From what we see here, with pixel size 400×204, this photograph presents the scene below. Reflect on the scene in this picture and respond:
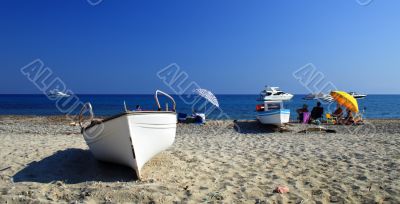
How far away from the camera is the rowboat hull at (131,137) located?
671cm

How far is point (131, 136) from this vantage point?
666 centimetres

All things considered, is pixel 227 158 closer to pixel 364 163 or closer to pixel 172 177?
pixel 172 177

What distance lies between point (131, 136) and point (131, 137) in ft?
0.06

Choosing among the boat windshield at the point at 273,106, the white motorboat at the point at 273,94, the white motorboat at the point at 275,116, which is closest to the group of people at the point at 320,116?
the boat windshield at the point at 273,106

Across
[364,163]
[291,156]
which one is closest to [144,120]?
[291,156]

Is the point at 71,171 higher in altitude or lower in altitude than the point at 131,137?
lower

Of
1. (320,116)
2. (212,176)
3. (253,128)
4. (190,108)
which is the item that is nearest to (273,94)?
(190,108)

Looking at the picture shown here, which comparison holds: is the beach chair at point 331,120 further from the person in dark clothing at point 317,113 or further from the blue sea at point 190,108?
the blue sea at point 190,108

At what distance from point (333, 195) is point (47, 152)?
6936 millimetres

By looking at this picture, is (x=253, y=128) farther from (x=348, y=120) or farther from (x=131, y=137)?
(x=131, y=137)

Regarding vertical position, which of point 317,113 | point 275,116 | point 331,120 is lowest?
point 331,120

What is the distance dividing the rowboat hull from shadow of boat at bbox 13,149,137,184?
0.97 ft

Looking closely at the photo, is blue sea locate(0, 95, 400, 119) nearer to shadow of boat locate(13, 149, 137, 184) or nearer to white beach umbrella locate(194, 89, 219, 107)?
white beach umbrella locate(194, 89, 219, 107)

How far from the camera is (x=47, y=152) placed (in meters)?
9.05
